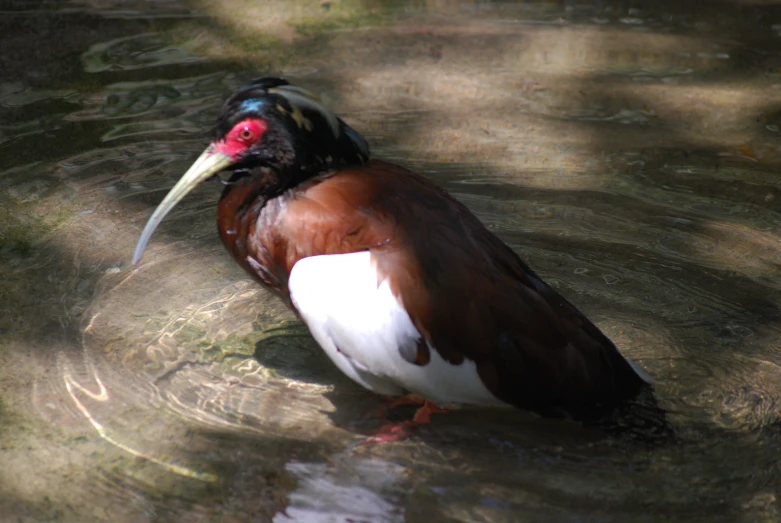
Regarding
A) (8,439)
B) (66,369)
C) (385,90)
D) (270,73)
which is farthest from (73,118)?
(8,439)

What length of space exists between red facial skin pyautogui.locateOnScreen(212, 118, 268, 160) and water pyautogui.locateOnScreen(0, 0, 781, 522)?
0.79 meters

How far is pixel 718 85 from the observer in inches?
226

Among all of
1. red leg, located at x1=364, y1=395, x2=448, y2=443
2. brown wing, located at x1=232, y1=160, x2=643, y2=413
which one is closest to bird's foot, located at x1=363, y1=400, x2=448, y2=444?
red leg, located at x1=364, y1=395, x2=448, y2=443

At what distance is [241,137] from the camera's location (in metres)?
3.16

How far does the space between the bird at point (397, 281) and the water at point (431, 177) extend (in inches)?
9.5

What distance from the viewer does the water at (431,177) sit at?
288cm

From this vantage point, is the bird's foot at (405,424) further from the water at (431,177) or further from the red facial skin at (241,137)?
the red facial skin at (241,137)

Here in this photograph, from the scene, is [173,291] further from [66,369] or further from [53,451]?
[53,451]

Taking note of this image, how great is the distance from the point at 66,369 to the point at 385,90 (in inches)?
118

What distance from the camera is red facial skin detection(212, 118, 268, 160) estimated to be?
3.12 m

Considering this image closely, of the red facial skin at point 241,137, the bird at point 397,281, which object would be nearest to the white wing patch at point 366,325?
the bird at point 397,281

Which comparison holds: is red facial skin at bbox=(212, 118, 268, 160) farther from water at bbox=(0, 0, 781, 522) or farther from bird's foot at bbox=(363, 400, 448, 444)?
bird's foot at bbox=(363, 400, 448, 444)

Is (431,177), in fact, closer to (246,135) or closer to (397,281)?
(246,135)

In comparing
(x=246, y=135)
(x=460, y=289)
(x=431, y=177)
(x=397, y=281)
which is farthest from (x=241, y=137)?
(x=431, y=177)
